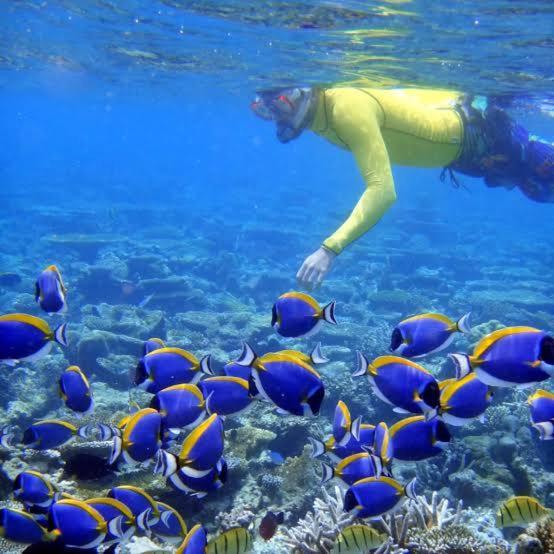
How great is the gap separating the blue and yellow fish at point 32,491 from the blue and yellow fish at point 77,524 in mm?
676

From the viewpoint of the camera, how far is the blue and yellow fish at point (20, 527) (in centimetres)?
313

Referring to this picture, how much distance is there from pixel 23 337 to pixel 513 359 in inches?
127

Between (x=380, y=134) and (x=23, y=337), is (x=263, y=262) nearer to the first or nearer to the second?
(x=380, y=134)

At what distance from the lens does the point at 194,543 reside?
9.61 feet

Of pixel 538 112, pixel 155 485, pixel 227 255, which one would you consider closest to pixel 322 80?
pixel 227 255

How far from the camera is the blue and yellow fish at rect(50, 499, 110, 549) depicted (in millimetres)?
2918

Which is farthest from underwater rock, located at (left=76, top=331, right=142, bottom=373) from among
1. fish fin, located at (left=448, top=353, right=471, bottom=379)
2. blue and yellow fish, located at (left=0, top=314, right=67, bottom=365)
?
fish fin, located at (left=448, top=353, right=471, bottom=379)

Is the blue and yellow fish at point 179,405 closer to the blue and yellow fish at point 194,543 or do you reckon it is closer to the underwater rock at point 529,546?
the blue and yellow fish at point 194,543

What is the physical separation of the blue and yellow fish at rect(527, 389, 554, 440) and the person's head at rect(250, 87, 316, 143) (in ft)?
16.0

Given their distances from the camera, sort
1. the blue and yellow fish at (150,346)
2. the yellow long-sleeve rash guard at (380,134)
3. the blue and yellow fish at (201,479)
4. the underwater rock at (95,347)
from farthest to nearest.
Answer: the underwater rock at (95,347)
the yellow long-sleeve rash guard at (380,134)
the blue and yellow fish at (150,346)
the blue and yellow fish at (201,479)

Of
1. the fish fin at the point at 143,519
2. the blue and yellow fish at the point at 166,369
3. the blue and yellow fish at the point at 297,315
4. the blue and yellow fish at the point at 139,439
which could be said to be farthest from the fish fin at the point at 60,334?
the blue and yellow fish at the point at 297,315

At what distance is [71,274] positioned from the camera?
63.0 ft

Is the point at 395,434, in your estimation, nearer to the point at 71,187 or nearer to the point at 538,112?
the point at 538,112

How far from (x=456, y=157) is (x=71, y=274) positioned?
1648 centimetres
